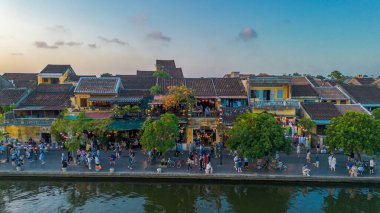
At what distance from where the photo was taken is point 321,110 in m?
34.2

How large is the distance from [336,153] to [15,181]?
95.7 ft

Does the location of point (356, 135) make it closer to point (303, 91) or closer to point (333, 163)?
point (333, 163)

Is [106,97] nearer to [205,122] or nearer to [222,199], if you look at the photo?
[205,122]

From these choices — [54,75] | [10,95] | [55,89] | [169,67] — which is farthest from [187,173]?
[169,67]

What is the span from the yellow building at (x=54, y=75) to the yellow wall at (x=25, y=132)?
18764 mm

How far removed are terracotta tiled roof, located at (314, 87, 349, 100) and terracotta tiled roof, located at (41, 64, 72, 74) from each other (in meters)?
41.4

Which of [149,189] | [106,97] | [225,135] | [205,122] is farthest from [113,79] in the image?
[149,189]

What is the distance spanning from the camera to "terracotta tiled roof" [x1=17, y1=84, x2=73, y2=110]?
119 feet

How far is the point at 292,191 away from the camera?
76.1 ft

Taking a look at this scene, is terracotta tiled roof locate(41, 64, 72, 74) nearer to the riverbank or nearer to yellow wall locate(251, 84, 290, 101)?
the riverbank

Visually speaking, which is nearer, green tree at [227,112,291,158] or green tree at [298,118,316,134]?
green tree at [227,112,291,158]

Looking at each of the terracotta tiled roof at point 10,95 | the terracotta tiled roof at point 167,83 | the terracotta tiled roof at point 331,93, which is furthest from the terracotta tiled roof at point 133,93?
the terracotta tiled roof at point 331,93

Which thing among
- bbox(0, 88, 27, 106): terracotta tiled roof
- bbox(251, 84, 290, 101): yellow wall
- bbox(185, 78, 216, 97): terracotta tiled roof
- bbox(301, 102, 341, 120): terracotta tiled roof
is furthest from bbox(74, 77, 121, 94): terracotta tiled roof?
bbox(301, 102, 341, 120): terracotta tiled roof

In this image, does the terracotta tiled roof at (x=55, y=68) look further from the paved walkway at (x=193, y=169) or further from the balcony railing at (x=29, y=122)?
the paved walkway at (x=193, y=169)
